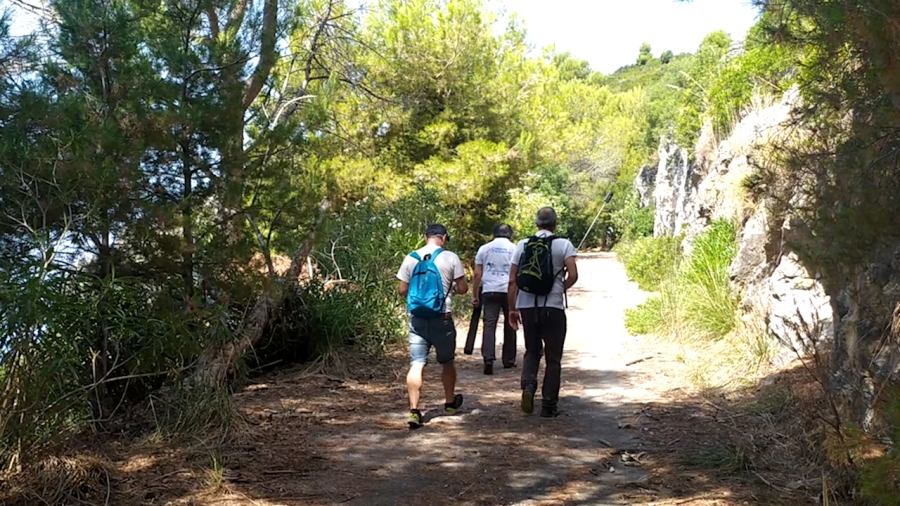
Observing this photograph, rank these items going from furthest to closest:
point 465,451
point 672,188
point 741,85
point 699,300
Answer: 1. point 672,188
2. point 741,85
3. point 699,300
4. point 465,451

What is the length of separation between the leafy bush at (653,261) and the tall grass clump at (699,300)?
10.0 feet

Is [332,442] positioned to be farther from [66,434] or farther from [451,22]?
[451,22]

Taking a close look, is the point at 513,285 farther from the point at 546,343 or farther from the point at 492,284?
the point at 492,284

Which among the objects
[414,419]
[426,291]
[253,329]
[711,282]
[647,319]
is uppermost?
[426,291]

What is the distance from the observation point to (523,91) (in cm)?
1830

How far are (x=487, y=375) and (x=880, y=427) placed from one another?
5324 millimetres

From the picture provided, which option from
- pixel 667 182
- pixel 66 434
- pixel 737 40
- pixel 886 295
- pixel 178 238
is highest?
pixel 737 40

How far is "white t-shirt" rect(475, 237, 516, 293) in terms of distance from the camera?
29.2ft

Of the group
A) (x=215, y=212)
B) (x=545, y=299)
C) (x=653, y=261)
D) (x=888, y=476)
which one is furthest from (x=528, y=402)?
(x=653, y=261)

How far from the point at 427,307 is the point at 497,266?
2.69m

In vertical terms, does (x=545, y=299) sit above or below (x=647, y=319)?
above

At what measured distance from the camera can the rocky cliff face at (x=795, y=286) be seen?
14.3 feet

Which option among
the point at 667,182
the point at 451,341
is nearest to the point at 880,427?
the point at 451,341

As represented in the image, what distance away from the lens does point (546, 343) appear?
6684 mm
